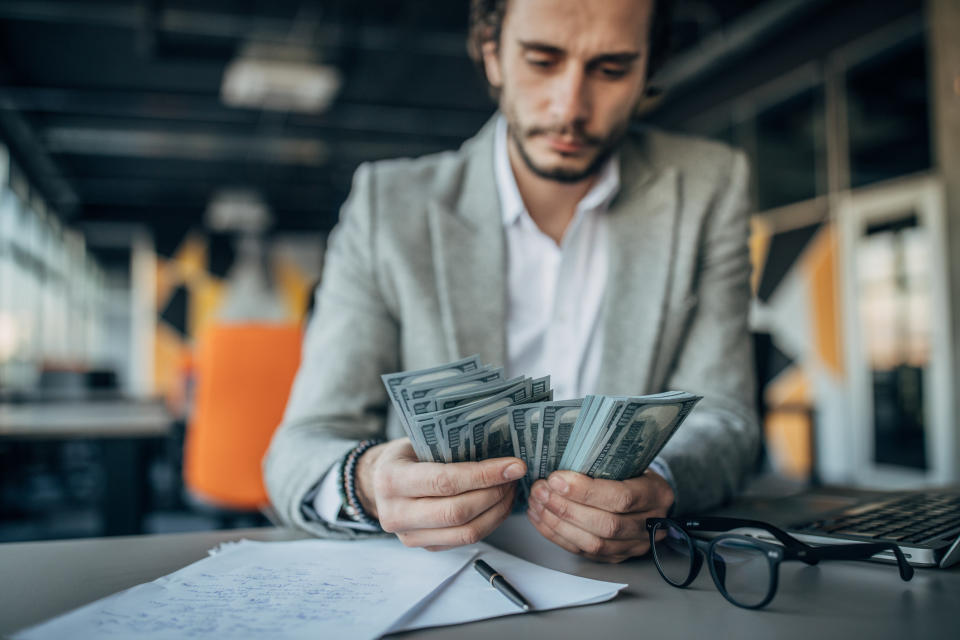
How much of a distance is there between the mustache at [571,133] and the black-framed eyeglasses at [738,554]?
2.43 feet

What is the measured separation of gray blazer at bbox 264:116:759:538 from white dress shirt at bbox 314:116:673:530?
0.05 meters

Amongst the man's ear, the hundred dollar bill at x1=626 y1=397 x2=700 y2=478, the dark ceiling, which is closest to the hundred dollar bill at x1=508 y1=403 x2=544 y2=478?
the hundred dollar bill at x1=626 y1=397 x2=700 y2=478

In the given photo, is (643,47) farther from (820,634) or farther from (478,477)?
(820,634)

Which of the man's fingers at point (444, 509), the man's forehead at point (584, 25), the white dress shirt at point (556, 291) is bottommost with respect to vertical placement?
the man's fingers at point (444, 509)

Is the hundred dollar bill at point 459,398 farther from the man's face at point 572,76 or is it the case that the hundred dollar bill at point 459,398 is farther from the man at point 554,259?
the man's face at point 572,76

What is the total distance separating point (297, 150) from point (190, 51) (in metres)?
6.15

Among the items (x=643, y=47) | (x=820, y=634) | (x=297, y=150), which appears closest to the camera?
(x=820, y=634)

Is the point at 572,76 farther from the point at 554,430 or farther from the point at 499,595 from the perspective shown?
the point at 499,595

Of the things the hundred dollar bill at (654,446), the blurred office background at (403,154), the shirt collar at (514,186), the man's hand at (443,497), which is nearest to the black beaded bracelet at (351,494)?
the man's hand at (443,497)

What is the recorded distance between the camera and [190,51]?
17.4ft

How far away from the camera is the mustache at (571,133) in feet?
4.34

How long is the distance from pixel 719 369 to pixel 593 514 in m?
0.66

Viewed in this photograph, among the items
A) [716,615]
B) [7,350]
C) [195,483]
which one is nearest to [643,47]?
[716,615]

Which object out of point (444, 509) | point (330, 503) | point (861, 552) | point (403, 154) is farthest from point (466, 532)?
point (403, 154)
